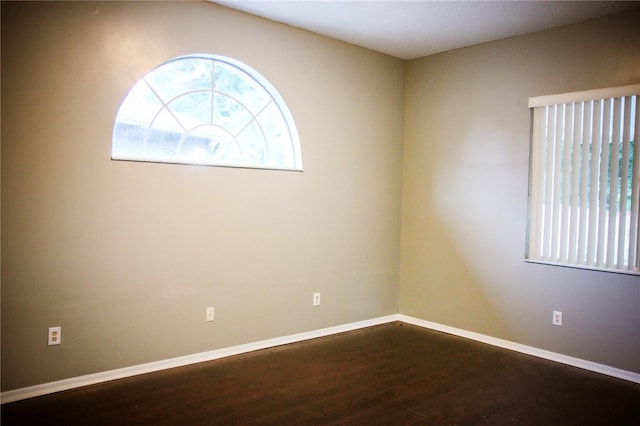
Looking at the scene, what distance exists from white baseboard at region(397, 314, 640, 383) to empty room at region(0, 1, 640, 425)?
0.02m

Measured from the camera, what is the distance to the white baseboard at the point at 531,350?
11.3 feet

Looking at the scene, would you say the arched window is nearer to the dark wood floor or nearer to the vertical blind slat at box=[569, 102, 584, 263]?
the dark wood floor

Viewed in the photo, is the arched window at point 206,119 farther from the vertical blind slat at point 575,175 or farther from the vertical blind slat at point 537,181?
the vertical blind slat at point 575,175

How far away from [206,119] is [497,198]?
255cm

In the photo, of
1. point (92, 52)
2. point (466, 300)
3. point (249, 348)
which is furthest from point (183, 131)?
point (466, 300)

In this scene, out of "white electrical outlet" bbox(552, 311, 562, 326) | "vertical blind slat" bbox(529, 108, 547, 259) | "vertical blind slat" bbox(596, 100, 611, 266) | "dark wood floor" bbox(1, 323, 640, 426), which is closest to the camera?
"dark wood floor" bbox(1, 323, 640, 426)

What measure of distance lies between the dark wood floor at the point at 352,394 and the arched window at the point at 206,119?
1494mm

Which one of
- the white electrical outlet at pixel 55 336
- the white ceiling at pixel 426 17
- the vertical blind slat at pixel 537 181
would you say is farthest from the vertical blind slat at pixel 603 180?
the white electrical outlet at pixel 55 336

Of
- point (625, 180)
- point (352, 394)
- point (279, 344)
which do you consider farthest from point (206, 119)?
point (625, 180)

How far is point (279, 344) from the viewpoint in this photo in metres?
3.96

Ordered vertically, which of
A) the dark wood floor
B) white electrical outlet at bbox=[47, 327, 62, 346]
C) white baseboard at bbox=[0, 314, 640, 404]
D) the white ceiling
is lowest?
the dark wood floor

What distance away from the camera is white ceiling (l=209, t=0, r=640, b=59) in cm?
339

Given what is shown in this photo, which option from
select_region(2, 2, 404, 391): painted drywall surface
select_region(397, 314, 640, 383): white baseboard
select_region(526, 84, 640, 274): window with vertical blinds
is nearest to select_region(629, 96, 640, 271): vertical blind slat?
select_region(526, 84, 640, 274): window with vertical blinds

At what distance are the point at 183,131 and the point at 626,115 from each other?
319cm
